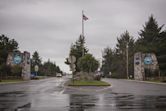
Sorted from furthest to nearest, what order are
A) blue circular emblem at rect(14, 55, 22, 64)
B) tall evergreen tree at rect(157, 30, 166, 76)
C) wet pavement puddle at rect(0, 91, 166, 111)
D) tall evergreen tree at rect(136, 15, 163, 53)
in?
1. tall evergreen tree at rect(136, 15, 163, 53)
2. tall evergreen tree at rect(157, 30, 166, 76)
3. blue circular emblem at rect(14, 55, 22, 64)
4. wet pavement puddle at rect(0, 91, 166, 111)

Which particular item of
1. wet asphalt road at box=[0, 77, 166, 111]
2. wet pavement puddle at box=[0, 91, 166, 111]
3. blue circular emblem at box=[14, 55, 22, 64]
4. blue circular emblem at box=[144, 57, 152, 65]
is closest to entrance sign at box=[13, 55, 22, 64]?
blue circular emblem at box=[14, 55, 22, 64]

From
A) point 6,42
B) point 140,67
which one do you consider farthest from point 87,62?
point 6,42

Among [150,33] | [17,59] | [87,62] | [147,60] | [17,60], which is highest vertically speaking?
[150,33]

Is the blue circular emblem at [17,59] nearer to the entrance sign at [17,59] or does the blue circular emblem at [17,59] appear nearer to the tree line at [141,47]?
the entrance sign at [17,59]

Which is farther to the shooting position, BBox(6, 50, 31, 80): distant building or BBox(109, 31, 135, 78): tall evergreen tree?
BBox(109, 31, 135, 78): tall evergreen tree

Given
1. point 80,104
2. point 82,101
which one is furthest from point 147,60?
point 80,104

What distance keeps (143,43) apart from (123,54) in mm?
36079

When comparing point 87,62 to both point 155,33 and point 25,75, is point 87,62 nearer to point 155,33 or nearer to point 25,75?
point 25,75

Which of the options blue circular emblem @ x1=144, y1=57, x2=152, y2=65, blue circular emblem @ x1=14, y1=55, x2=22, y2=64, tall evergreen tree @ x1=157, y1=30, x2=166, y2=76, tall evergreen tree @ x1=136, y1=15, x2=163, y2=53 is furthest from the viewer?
tall evergreen tree @ x1=136, y1=15, x2=163, y2=53

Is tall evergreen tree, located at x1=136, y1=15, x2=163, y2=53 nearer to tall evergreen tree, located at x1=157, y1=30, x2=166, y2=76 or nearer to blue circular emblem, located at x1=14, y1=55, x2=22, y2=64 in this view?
tall evergreen tree, located at x1=157, y1=30, x2=166, y2=76

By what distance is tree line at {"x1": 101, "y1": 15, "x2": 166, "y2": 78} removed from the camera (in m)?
84.5

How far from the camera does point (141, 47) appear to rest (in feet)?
331

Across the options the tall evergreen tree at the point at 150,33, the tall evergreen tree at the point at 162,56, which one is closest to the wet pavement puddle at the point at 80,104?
the tall evergreen tree at the point at 162,56

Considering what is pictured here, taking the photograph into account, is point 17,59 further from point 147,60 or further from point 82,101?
point 82,101
